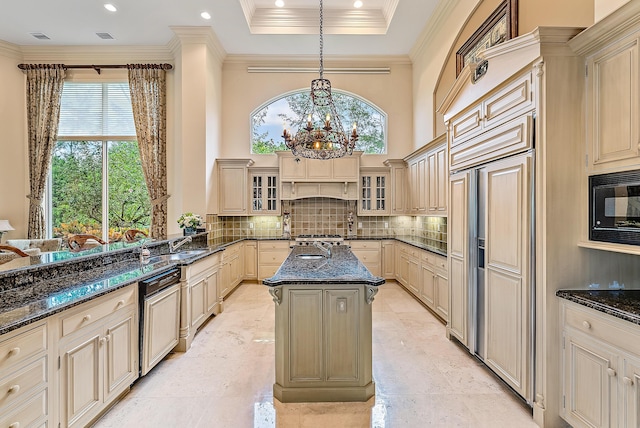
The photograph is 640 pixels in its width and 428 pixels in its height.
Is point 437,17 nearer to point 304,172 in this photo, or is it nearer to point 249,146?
point 304,172

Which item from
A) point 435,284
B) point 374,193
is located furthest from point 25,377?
point 374,193

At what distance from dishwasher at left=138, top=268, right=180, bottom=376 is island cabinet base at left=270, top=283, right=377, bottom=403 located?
1.19 metres

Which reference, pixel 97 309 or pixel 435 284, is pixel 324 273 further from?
pixel 435 284

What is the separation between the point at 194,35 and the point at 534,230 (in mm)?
5850

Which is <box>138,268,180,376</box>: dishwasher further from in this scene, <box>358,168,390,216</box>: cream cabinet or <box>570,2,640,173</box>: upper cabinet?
<box>358,168,390,216</box>: cream cabinet

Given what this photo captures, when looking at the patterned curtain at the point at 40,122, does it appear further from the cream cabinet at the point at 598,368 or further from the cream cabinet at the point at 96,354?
the cream cabinet at the point at 598,368

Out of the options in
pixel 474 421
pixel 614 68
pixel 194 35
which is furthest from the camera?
pixel 194 35

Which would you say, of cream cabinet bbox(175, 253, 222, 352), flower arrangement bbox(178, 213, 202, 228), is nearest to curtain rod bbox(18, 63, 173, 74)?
flower arrangement bbox(178, 213, 202, 228)

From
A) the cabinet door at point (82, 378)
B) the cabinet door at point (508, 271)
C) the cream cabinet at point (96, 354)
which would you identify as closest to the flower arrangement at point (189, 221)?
the cream cabinet at point (96, 354)

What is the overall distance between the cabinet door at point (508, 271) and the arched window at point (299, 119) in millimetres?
4266

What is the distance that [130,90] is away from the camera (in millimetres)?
6035

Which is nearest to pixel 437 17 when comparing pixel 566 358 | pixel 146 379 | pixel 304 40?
pixel 304 40

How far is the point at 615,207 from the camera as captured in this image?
193 centimetres

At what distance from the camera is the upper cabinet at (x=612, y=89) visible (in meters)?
1.79
